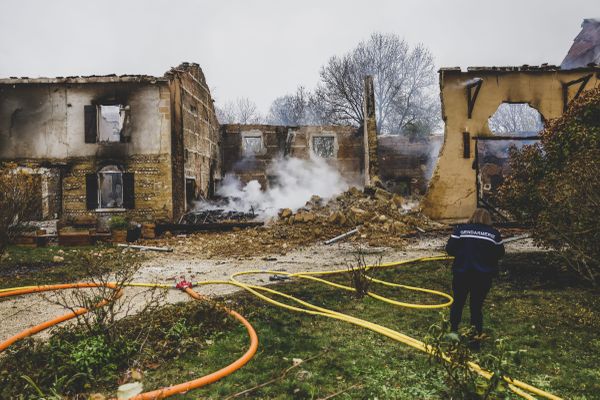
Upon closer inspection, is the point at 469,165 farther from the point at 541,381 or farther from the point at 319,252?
the point at 541,381

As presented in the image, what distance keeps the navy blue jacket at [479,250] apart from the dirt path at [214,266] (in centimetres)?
301

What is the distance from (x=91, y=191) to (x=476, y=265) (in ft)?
53.8

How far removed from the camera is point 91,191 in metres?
16.4

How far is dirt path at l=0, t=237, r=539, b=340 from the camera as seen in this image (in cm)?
578

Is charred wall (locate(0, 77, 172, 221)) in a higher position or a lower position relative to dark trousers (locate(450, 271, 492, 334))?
higher

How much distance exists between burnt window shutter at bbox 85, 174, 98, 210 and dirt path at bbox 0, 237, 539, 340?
6.70 metres

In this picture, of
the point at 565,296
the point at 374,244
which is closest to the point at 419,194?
the point at 374,244

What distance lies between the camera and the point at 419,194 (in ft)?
79.2

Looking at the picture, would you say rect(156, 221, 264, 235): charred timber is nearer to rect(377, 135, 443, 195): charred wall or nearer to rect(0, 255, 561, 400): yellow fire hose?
rect(0, 255, 561, 400): yellow fire hose

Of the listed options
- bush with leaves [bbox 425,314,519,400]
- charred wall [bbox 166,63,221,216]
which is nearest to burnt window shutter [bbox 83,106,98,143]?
charred wall [bbox 166,63,221,216]

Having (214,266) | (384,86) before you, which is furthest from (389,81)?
(214,266)

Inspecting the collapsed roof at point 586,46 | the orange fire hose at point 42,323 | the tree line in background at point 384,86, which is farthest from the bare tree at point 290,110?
the orange fire hose at point 42,323

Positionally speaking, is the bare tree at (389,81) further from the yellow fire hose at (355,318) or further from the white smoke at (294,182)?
the yellow fire hose at (355,318)

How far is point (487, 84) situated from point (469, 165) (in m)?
3.06
